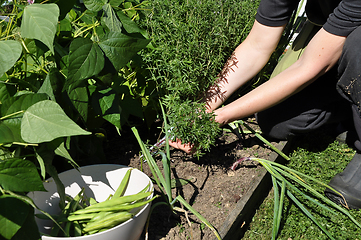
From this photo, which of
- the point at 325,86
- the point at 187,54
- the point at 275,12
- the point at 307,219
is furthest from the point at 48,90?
the point at 325,86

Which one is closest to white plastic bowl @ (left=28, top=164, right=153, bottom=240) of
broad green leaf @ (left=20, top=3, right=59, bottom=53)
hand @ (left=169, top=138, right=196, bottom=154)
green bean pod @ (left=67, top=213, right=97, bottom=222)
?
green bean pod @ (left=67, top=213, right=97, bottom=222)

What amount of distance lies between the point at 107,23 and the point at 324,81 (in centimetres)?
151

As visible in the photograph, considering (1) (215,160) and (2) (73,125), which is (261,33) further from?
(2) (73,125)

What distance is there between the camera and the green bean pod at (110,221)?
1086 mm

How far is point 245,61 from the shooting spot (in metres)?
1.88

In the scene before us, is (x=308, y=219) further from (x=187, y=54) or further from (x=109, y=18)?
(x=109, y=18)

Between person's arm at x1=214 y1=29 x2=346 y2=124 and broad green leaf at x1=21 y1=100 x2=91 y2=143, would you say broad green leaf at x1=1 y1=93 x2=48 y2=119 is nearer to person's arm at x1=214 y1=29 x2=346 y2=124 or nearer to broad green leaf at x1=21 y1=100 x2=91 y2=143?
broad green leaf at x1=21 y1=100 x2=91 y2=143

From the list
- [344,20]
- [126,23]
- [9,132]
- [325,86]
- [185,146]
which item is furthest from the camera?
[325,86]

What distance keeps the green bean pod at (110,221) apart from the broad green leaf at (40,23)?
65 cm

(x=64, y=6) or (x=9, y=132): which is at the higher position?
(x=64, y=6)

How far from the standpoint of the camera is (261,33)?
1.80 metres

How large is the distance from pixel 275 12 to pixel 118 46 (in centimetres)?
106

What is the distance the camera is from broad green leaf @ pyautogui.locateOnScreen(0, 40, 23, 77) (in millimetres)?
900

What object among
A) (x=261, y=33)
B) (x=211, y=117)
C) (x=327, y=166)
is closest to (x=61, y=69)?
(x=211, y=117)
